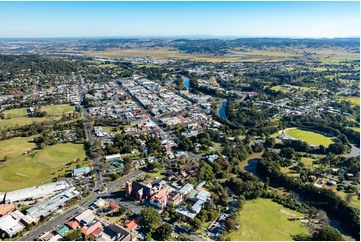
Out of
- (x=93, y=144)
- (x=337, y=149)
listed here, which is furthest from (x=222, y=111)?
→ (x=93, y=144)

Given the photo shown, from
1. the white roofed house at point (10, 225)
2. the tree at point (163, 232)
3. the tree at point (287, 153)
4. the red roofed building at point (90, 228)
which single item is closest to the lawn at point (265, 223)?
the tree at point (163, 232)

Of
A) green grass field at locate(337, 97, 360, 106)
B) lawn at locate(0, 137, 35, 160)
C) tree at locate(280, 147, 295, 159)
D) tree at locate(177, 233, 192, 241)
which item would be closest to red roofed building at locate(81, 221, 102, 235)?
tree at locate(177, 233, 192, 241)

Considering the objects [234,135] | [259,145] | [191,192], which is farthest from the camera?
[234,135]

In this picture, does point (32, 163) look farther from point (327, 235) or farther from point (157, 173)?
point (327, 235)

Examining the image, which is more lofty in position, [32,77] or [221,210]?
[32,77]

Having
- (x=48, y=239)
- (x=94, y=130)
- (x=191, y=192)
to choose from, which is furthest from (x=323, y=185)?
(x=94, y=130)

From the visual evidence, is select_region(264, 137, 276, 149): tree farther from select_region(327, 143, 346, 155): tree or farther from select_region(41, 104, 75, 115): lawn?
select_region(41, 104, 75, 115): lawn

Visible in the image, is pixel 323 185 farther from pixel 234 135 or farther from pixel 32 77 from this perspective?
pixel 32 77

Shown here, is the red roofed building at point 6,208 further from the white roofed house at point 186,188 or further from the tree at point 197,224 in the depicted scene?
the tree at point 197,224
